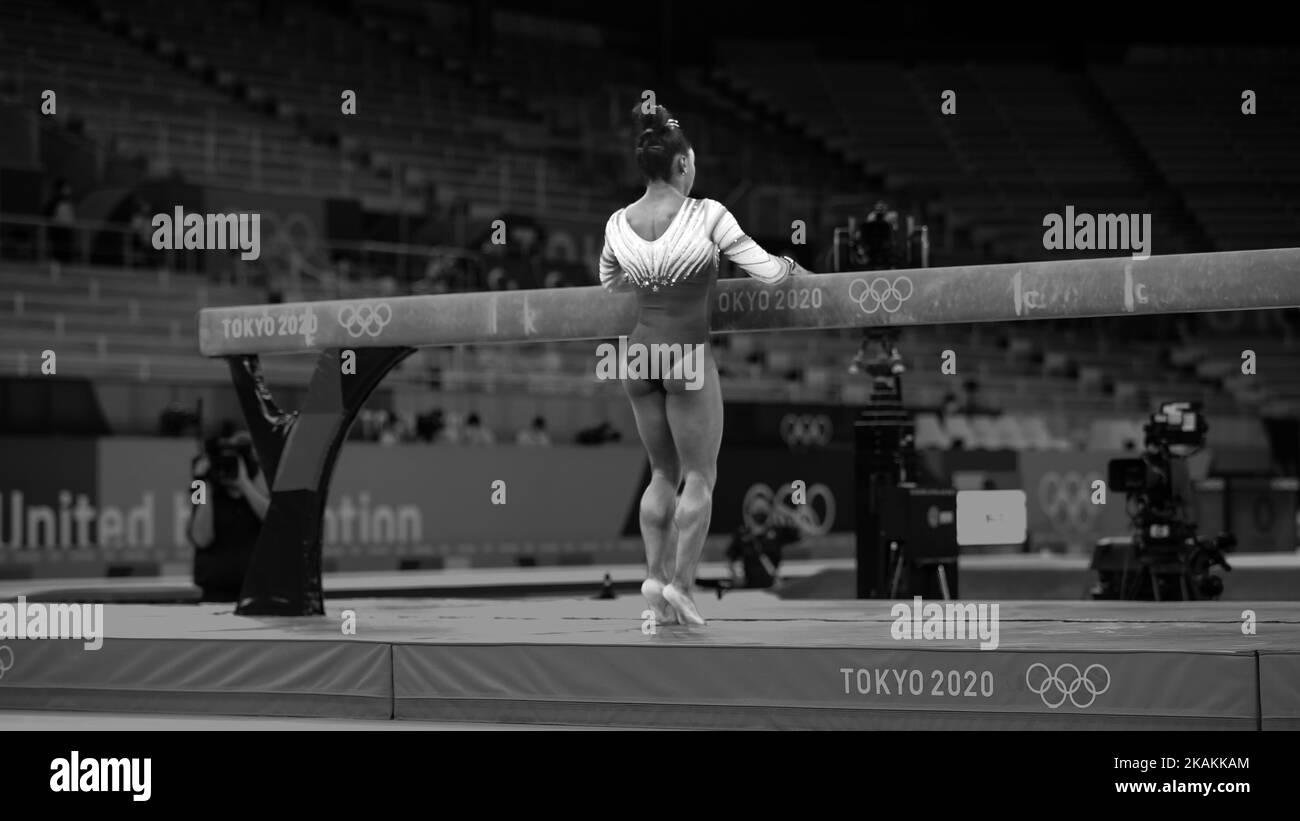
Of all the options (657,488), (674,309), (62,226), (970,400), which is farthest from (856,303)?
(970,400)

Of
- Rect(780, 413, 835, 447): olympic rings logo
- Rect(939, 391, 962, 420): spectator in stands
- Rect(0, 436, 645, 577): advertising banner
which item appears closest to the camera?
Rect(0, 436, 645, 577): advertising banner

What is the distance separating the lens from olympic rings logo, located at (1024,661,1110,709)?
4.82 meters

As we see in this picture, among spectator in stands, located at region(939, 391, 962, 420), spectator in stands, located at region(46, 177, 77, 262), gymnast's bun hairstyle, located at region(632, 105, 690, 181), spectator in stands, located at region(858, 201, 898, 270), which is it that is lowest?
spectator in stands, located at region(939, 391, 962, 420)

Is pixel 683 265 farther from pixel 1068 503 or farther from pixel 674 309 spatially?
pixel 1068 503

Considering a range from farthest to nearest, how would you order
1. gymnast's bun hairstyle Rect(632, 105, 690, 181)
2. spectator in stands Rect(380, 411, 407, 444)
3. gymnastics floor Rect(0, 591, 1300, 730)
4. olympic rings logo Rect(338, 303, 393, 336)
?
spectator in stands Rect(380, 411, 407, 444) < olympic rings logo Rect(338, 303, 393, 336) < gymnast's bun hairstyle Rect(632, 105, 690, 181) < gymnastics floor Rect(0, 591, 1300, 730)

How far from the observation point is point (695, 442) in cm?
593

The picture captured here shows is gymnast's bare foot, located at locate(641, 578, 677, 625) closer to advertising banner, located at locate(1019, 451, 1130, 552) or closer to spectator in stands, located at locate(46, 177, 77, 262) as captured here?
spectator in stands, located at locate(46, 177, 77, 262)

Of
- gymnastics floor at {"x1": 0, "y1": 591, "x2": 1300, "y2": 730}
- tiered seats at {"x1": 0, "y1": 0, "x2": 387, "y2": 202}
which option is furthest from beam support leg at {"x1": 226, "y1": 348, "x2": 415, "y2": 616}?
tiered seats at {"x1": 0, "y1": 0, "x2": 387, "y2": 202}

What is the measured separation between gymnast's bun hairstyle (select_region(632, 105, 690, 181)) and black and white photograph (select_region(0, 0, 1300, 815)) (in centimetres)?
2

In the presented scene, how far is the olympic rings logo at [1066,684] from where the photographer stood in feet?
15.8

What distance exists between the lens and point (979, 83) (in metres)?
29.3

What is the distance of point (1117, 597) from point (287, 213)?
11454mm
